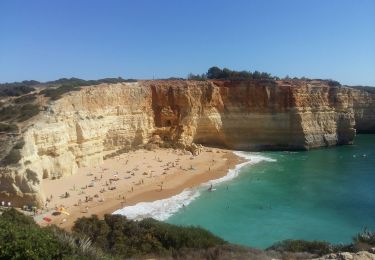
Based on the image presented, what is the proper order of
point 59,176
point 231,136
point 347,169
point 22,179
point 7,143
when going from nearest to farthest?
point 22,179 → point 7,143 → point 59,176 → point 347,169 → point 231,136

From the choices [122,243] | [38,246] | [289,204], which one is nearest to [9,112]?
[122,243]

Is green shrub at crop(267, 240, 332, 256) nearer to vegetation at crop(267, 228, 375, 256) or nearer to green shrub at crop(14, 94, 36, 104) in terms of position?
vegetation at crop(267, 228, 375, 256)

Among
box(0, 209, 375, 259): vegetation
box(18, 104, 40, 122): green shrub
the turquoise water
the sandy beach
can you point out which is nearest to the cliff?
box(18, 104, 40, 122): green shrub

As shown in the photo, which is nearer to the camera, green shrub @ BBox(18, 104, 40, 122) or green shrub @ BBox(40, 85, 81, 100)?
green shrub @ BBox(18, 104, 40, 122)

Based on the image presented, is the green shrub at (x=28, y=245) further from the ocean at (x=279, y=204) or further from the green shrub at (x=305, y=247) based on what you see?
the ocean at (x=279, y=204)

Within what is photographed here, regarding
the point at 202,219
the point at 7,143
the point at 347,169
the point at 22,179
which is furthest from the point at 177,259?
the point at 347,169

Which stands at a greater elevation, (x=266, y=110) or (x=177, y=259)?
(x=266, y=110)

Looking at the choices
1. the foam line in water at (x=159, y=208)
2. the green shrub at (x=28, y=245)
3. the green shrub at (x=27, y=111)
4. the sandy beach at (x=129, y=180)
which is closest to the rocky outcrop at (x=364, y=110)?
the sandy beach at (x=129, y=180)

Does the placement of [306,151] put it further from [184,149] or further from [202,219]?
[202,219]
